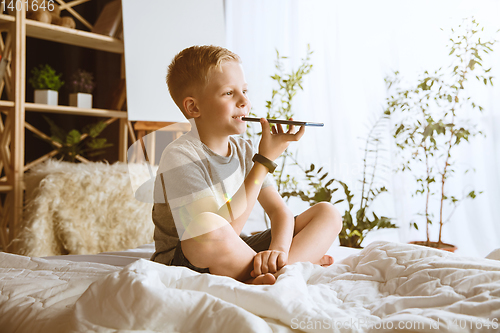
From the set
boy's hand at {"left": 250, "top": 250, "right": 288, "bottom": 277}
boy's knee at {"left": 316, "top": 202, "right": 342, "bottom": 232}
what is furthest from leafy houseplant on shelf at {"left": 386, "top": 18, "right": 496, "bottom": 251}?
boy's hand at {"left": 250, "top": 250, "right": 288, "bottom": 277}

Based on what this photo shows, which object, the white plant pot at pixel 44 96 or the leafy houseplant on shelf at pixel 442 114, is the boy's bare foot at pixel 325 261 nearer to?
the leafy houseplant on shelf at pixel 442 114

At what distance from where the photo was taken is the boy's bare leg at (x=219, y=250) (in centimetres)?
83

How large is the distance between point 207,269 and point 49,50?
2.19 m

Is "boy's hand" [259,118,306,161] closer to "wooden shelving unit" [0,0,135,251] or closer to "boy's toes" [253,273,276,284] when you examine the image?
"boy's toes" [253,273,276,284]

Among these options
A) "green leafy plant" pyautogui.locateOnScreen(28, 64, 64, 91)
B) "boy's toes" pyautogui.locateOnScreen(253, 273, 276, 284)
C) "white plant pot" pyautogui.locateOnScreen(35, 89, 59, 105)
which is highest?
"green leafy plant" pyautogui.locateOnScreen(28, 64, 64, 91)

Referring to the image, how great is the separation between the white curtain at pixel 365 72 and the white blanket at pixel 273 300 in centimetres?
124

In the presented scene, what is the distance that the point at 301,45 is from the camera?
239 centimetres

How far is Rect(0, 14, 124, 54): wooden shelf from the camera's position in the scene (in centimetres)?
211

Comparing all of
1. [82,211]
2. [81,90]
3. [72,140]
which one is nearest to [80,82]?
[81,90]

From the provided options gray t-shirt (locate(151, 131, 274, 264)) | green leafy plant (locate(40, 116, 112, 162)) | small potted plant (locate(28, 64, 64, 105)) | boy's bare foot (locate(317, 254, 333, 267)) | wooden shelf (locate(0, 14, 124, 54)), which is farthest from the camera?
green leafy plant (locate(40, 116, 112, 162))

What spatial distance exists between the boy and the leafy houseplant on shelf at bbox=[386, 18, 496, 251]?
0.90 metres

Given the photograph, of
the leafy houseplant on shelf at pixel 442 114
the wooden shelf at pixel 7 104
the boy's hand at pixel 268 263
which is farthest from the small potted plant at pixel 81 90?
the boy's hand at pixel 268 263

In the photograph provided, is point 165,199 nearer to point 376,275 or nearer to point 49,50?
point 376,275

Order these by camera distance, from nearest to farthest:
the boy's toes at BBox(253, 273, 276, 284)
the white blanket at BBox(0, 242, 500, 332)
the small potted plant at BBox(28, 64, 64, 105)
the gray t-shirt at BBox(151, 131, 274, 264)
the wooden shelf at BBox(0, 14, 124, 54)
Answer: the white blanket at BBox(0, 242, 500, 332) < the boy's toes at BBox(253, 273, 276, 284) < the gray t-shirt at BBox(151, 131, 274, 264) < the wooden shelf at BBox(0, 14, 124, 54) < the small potted plant at BBox(28, 64, 64, 105)
